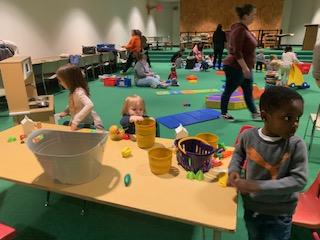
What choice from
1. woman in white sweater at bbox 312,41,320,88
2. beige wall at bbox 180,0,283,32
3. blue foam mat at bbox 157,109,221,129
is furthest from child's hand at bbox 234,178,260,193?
beige wall at bbox 180,0,283,32

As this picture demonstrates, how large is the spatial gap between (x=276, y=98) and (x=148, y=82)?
528 cm

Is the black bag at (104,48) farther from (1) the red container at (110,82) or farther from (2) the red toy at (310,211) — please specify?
(2) the red toy at (310,211)

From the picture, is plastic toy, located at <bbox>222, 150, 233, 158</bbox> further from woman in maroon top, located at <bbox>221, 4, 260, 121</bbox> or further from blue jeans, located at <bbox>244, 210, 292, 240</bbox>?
woman in maroon top, located at <bbox>221, 4, 260, 121</bbox>

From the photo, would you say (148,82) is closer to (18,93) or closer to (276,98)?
(18,93)

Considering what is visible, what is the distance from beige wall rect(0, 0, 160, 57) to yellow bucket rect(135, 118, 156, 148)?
17.6ft

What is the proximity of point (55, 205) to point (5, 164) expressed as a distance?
27.9 inches

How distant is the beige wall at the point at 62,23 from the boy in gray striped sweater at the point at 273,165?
19.7ft

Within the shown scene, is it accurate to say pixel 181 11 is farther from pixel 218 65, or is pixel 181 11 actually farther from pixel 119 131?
pixel 119 131

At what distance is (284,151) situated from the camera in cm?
97

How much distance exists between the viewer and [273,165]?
3.26 feet

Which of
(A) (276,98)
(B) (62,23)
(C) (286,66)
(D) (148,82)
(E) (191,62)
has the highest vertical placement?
(B) (62,23)

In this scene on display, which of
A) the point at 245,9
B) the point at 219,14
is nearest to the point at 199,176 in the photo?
the point at 245,9

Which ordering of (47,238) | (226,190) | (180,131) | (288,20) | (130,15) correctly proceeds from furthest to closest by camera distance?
(288,20), (130,15), (47,238), (180,131), (226,190)

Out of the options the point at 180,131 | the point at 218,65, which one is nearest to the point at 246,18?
the point at 180,131
